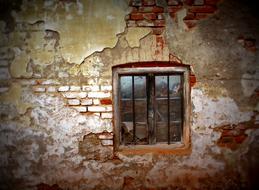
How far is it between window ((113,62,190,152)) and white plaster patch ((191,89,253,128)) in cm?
12

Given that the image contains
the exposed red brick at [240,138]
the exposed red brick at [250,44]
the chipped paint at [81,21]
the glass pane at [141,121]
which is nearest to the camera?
the chipped paint at [81,21]

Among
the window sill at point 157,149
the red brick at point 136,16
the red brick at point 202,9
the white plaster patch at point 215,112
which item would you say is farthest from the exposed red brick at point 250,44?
the window sill at point 157,149

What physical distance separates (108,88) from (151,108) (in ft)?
2.04

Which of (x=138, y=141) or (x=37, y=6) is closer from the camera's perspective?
(x=37, y=6)

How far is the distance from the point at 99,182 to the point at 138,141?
0.71 meters

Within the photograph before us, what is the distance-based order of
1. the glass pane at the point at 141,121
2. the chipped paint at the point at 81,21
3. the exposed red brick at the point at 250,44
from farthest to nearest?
the glass pane at the point at 141,121 < the exposed red brick at the point at 250,44 < the chipped paint at the point at 81,21

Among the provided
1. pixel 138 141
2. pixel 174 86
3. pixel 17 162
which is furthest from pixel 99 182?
pixel 174 86

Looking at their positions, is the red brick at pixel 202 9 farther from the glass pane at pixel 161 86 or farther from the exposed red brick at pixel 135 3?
the glass pane at pixel 161 86

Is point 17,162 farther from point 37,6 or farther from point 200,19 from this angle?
point 200,19

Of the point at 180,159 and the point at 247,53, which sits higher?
the point at 247,53

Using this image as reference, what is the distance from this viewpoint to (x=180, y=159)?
372 cm

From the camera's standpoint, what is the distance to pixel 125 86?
148 inches

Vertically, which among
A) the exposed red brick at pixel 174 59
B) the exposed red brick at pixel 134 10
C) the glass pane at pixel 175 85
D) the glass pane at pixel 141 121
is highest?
the exposed red brick at pixel 134 10

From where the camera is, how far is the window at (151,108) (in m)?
3.71
